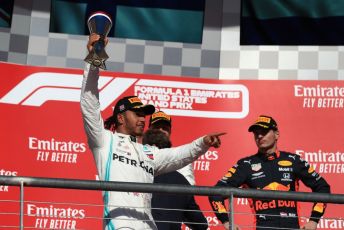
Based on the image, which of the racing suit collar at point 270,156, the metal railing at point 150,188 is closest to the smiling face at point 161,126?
the racing suit collar at point 270,156

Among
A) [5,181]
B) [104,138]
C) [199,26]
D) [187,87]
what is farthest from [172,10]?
[5,181]

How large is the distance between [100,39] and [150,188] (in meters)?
0.78

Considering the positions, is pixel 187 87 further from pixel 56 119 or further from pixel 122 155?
pixel 122 155

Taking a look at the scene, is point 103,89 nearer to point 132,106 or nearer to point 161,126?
point 161,126

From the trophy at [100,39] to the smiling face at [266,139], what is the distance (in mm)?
1810

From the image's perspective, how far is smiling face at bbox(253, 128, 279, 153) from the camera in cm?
552

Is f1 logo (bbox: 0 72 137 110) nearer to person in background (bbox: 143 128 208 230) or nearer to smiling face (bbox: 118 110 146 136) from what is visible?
person in background (bbox: 143 128 208 230)

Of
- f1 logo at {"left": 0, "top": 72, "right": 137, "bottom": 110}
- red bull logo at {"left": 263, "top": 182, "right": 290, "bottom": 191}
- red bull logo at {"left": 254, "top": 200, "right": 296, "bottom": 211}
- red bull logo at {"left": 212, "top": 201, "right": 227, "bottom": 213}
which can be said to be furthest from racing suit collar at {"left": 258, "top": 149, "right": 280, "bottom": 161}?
f1 logo at {"left": 0, "top": 72, "right": 137, "bottom": 110}

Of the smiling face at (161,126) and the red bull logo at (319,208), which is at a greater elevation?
the smiling face at (161,126)

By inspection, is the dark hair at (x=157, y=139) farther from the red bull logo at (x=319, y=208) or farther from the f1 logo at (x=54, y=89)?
the f1 logo at (x=54, y=89)

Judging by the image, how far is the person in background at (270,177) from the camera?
17.3 ft

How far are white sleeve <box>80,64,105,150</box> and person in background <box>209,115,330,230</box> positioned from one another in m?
1.43

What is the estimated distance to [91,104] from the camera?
4.09 meters

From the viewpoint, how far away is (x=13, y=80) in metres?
7.07
